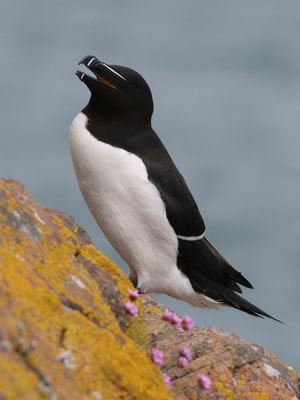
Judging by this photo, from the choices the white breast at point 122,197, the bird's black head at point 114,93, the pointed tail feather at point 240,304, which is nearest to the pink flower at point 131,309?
the white breast at point 122,197

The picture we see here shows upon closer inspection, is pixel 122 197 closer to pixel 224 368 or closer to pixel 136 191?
pixel 136 191

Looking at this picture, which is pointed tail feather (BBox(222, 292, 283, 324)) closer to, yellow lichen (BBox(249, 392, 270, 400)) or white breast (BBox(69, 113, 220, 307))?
white breast (BBox(69, 113, 220, 307))

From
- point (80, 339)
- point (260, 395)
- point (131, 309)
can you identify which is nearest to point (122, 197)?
point (260, 395)

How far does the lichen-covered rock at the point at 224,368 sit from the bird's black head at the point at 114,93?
7.00ft

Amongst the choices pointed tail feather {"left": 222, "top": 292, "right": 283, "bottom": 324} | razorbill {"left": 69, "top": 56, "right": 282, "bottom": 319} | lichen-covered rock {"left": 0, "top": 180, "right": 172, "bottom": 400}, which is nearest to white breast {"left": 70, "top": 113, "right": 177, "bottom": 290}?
razorbill {"left": 69, "top": 56, "right": 282, "bottom": 319}

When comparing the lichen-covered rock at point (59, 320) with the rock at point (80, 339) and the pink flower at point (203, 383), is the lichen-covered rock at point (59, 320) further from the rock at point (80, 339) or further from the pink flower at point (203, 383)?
the pink flower at point (203, 383)

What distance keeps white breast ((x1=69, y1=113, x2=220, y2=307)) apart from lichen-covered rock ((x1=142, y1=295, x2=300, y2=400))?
4.82ft

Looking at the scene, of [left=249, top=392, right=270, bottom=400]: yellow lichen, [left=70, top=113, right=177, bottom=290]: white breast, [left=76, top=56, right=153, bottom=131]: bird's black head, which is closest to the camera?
[left=249, top=392, right=270, bottom=400]: yellow lichen

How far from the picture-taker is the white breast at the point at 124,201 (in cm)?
566

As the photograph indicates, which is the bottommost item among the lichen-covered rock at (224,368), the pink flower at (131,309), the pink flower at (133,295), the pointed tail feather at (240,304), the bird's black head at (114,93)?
the pointed tail feather at (240,304)

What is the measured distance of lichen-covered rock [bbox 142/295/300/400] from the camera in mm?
3666

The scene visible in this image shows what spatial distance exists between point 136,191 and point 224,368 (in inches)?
86.0

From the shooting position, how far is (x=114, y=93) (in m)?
5.91

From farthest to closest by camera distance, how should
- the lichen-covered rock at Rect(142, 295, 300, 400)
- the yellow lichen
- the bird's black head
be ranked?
the bird's black head
the yellow lichen
the lichen-covered rock at Rect(142, 295, 300, 400)
